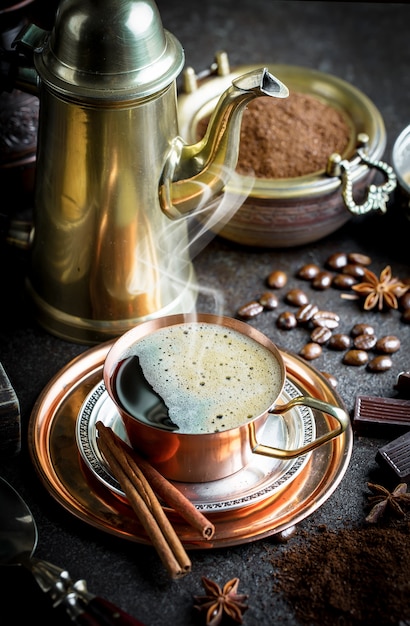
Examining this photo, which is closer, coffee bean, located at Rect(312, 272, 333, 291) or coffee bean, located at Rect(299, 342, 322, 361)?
coffee bean, located at Rect(299, 342, 322, 361)

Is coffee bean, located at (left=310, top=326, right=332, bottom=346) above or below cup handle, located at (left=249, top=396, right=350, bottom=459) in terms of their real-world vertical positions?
below

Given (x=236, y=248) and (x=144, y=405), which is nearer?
(x=144, y=405)

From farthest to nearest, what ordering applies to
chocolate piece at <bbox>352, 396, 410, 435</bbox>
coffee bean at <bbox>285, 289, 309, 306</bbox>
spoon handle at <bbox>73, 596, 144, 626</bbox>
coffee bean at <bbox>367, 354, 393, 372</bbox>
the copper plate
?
1. coffee bean at <bbox>285, 289, 309, 306</bbox>
2. coffee bean at <bbox>367, 354, 393, 372</bbox>
3. chocolate piece at <bbox>352, 396, 410, 435</bbox>
4. the copper plate
5. spoon handle at <bbox>73, 596, 144, 626</bbox>

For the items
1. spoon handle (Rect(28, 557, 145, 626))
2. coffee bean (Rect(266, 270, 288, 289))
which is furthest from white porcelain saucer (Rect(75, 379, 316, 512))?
coffee bean (Rect(266, 270, 288, 289))

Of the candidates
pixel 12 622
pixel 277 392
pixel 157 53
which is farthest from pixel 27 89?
pixel 12 622

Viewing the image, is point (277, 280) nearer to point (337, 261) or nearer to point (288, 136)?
point (337, 261)

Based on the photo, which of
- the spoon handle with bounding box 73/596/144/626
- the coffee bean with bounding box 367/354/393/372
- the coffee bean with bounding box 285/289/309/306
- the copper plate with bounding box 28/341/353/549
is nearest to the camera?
the spoon handle with bounding box 73/596/144/626

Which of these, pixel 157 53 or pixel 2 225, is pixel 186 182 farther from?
pixel 2 225

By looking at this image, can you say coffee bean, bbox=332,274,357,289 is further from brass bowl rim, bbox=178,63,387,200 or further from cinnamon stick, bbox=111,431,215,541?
cinnamon stick, bbox=111,431,215,541
